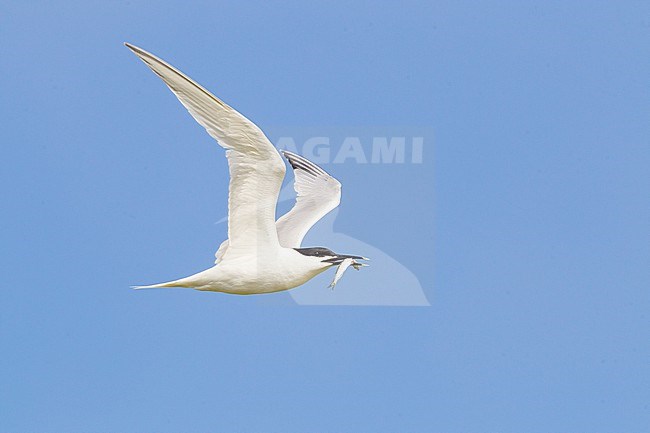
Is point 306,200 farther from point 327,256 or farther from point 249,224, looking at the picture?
point 249,224

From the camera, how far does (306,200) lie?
10406 millimetres

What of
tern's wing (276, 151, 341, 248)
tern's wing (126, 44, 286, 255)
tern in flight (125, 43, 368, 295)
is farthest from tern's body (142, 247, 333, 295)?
tern's wing (276, 151, 341, 248)

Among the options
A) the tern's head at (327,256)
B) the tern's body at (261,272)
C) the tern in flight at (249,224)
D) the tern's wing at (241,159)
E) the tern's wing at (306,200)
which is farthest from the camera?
the tern's wing at (306,200)

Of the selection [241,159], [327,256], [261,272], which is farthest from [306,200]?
[241,159]

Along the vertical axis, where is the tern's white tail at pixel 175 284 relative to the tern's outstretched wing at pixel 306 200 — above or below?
below

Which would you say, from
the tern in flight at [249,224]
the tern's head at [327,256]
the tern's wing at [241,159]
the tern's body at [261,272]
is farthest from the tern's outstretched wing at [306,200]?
the tern's wing at [241,159]

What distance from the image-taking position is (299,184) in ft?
34.8

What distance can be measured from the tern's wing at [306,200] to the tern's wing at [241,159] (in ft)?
3.30

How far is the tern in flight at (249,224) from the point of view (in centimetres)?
778

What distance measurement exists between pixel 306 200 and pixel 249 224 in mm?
1951

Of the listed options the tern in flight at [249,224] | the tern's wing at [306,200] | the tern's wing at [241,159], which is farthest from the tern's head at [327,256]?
the tern's wing at [306,200]

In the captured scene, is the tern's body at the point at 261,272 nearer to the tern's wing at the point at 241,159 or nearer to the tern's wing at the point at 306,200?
the tern's wing at the point at 241,159

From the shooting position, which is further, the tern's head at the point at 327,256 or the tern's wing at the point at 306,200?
the tern's wing at the point at 306,200

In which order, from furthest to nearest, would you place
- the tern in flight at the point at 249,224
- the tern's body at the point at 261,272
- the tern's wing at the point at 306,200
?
the tern's wing at the point at 306,200 < the tern's body at the point at 261,272 < the tern in flight at the point at 249,224
